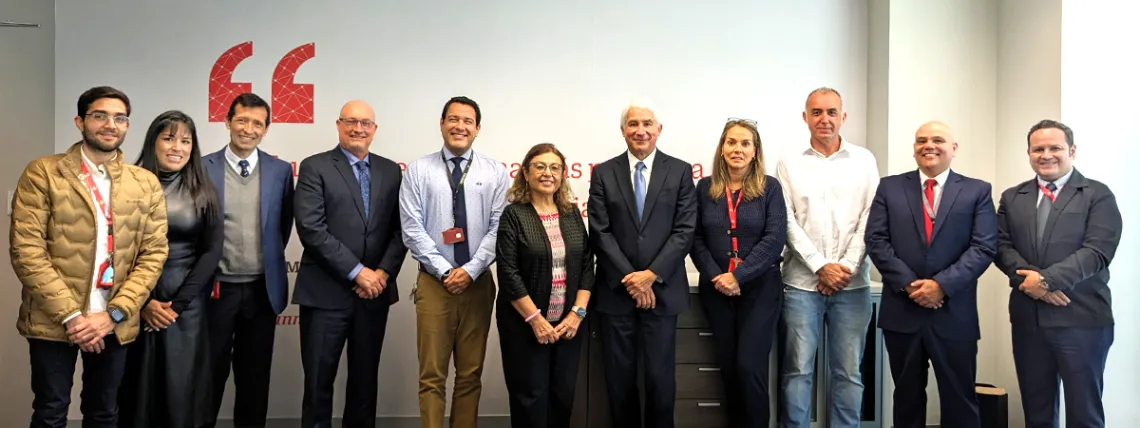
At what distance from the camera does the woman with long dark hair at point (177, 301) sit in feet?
9.84

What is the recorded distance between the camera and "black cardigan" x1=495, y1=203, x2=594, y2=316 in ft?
9.98

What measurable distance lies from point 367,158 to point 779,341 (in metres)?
2.24

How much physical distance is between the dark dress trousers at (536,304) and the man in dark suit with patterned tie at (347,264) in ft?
2.10

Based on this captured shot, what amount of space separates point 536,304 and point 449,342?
57 cm

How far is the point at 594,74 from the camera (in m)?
4.43

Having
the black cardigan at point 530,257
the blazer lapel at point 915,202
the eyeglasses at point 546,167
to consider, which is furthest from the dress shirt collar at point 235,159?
the blazer lapel at point 915,202

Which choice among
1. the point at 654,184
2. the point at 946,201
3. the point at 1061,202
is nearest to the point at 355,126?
the point at 654,184

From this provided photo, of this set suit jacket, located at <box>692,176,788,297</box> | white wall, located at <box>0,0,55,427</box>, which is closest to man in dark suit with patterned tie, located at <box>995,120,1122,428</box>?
suit jacket, located at <box>692,176,788,297</box>

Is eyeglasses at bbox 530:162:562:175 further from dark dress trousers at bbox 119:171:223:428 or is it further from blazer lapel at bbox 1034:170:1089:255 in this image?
blazer lapel at bbox 1034:170:1089:255

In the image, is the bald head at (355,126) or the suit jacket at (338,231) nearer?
the suit jacket at (338,231)

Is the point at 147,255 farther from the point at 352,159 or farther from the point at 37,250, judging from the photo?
the point at 352,159

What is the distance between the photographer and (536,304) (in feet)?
10.0

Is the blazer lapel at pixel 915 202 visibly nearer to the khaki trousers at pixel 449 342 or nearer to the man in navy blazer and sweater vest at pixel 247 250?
the khaki trousers at pixel 449 342

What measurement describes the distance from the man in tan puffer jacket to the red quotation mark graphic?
145cm
